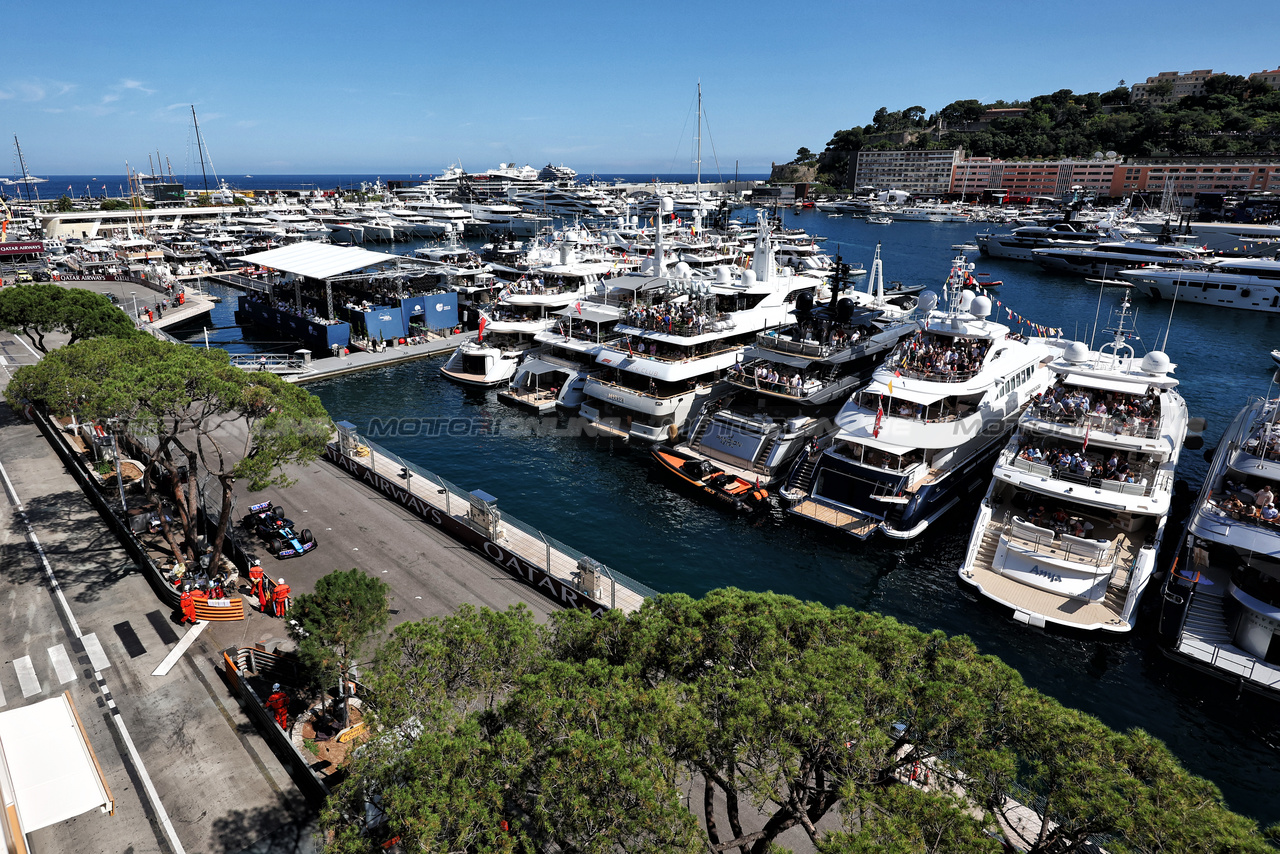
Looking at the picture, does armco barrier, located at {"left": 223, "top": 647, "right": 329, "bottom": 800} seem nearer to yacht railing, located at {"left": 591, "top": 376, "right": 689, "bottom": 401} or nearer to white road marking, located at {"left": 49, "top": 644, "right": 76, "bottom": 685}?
white road marking, located at {"left": 49, "top": 644, "right": 76, "bottom": 685}

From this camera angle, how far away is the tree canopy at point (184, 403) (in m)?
20.9

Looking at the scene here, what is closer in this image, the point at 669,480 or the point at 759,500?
the point at 759,500

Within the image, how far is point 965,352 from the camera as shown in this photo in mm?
33406

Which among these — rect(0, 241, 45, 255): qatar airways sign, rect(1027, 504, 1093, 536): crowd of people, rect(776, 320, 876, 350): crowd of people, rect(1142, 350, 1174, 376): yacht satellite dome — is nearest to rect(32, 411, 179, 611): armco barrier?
rect(776, 320, 876, 350): crowd of people

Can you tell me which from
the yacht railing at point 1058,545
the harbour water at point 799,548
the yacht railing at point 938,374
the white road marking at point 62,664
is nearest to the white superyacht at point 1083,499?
the yacht railing at point 1058,545

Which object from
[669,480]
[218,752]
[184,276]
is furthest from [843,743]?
[184,276]

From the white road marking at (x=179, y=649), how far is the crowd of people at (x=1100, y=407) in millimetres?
31024

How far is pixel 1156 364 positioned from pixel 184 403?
3535 cm

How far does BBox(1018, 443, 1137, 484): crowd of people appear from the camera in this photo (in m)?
25.9

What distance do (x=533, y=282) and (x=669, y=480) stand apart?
27216mm

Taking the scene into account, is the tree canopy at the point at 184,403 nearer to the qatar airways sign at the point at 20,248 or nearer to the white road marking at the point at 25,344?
the white road marking at the point at 25,344

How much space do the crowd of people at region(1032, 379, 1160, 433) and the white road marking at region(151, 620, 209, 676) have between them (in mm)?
31024

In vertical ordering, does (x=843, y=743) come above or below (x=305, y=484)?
above

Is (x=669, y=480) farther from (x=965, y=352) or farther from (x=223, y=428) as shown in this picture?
(x=223, y=428)
